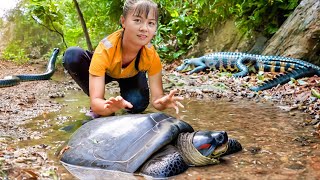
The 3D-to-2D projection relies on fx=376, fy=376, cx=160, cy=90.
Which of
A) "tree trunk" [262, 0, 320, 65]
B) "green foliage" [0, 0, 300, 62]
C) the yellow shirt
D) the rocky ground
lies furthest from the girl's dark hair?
"green foliage" [0, 0, 300, 62]

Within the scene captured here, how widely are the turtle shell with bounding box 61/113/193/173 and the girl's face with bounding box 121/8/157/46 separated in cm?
71

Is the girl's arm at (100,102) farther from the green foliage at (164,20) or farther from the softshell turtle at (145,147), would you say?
the green foliage at (164,20)

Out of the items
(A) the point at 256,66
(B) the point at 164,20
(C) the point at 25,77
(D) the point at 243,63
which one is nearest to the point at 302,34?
(A) the point at 256,66

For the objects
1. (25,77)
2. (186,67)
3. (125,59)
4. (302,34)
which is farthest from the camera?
(186,67)

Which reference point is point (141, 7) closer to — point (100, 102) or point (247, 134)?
point (100, 102)

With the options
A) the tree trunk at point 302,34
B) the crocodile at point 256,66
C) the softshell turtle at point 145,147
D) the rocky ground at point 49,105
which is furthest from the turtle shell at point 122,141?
the tree trunk at point 302,34

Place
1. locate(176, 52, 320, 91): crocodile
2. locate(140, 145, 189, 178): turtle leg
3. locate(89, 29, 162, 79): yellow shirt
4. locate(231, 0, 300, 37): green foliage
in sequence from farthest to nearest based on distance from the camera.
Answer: locate(231, 0, 300, 37): green foliage, locate(176, 52, 320, 91): crocodile, locate(89, 29, 162, 79): yellow shirt, locate(140, 145, 189, 178): turtle leg

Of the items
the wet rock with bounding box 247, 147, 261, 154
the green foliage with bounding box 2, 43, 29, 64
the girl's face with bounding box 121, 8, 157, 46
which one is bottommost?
the green foliage with bounding box 2, 43, 29, 64

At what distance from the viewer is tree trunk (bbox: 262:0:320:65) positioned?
687cm

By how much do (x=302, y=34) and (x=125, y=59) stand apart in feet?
16.0

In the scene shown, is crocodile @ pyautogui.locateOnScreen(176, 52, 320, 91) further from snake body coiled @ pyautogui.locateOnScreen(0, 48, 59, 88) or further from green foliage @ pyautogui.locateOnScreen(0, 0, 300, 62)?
snake body coiled @ pyautogui.locateOnScreen(0, 48, 59, 88)

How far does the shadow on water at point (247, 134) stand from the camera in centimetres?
227

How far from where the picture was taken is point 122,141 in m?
2.41

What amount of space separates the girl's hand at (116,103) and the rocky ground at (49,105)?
0.53 metres
